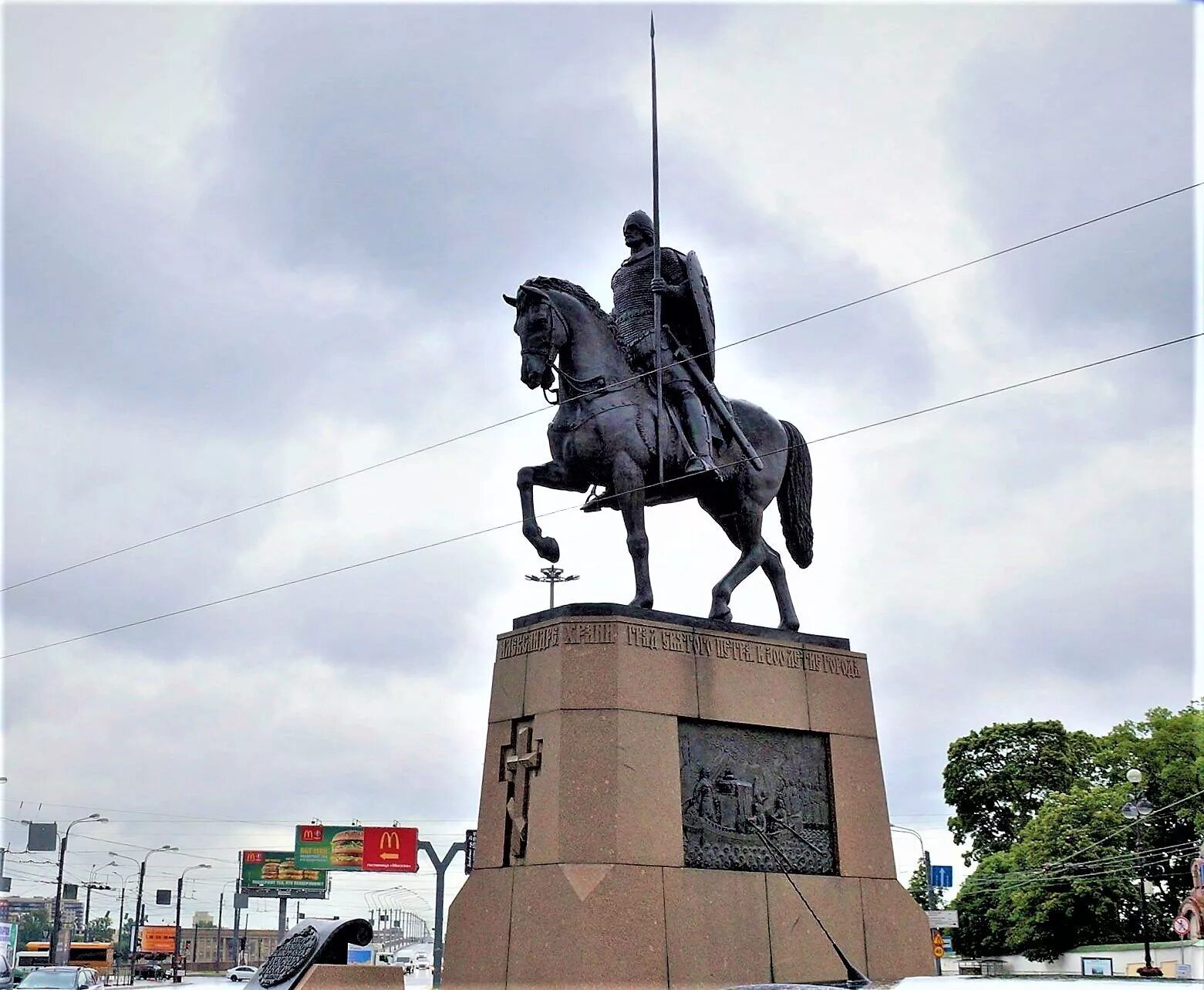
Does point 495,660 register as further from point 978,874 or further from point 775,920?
point 978,874

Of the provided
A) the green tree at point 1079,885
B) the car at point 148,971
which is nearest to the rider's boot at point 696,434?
the green tree at point 1079,885

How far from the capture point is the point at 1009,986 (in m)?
6.21

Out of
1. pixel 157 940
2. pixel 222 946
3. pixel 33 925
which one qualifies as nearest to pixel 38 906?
pixel 33 925

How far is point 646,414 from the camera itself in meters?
15.5

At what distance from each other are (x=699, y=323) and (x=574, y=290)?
1.53 meters

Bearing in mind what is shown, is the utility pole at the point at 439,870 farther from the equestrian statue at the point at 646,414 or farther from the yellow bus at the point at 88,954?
the equestrian statue at the point at 646,414

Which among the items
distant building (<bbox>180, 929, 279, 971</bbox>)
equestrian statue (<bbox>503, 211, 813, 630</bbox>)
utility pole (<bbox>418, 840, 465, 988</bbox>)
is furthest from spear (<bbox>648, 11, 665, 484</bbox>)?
distant building (<bbox>180, 929, 279, 971</bbox>)

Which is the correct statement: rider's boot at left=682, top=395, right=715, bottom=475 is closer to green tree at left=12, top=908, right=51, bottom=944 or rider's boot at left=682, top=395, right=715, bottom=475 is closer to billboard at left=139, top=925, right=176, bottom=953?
billboard at left=139, top=925, right=176, bottom=953

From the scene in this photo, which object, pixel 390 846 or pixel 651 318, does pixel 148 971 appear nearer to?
pixel 390 846

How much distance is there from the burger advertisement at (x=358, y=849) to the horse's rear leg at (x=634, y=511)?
52.1 m

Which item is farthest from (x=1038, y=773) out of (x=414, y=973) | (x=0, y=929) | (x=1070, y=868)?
(x=0, y=929)

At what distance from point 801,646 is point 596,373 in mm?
3866

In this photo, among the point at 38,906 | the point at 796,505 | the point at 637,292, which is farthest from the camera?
the point at 38,906

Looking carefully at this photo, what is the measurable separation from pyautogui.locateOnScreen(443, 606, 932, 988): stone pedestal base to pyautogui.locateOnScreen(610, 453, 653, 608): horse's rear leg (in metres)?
0.60
